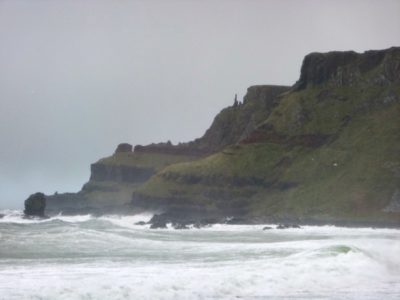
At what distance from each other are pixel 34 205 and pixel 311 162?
126 feet

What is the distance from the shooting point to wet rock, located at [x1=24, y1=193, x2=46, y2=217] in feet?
362

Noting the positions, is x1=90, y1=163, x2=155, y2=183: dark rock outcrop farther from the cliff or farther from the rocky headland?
the rocky headland

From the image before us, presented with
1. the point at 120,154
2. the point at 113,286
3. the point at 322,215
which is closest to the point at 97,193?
the point at 120,154

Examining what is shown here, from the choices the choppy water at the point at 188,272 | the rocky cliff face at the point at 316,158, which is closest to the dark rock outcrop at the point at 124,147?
the rocky cliff face at the point at 316,158

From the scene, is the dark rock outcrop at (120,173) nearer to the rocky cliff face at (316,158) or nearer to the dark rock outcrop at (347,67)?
the rocky cliff face at (316,158)

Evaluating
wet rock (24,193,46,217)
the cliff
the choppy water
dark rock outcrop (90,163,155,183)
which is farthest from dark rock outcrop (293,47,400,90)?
the choppy water

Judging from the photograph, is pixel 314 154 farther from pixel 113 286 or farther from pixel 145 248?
pixel 113 286

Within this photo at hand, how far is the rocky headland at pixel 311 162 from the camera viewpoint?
103m

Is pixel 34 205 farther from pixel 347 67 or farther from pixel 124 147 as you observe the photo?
pixel 124 147

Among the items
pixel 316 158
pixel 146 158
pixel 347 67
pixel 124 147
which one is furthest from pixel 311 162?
pixel 124 147

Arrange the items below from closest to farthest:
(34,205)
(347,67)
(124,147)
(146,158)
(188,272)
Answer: (188,272)
(34,205)
(347,67)
(146,158)
(124,147)

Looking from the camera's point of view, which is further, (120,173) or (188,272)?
(120,173)

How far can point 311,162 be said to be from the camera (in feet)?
387

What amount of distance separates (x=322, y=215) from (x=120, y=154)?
85.3 meters
